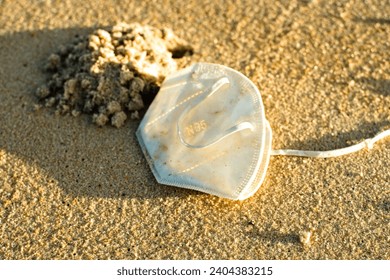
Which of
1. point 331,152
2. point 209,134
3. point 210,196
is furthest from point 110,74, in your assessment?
point 331,152

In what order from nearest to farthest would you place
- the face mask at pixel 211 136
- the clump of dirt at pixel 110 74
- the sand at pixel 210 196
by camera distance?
1. the sand at pixel 210 196
2. the face mask at pixel 211 136
3. the clump of dirt at pixel 110 74

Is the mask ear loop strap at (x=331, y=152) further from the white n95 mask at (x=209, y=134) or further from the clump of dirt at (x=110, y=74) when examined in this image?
the clump of dirt at (x=110, y=74)

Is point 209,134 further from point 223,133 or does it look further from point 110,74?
point 110,74

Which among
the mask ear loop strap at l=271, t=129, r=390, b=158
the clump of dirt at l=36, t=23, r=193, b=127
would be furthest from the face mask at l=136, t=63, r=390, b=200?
the clump of dirt at l=36, t=23, r=193, b=127

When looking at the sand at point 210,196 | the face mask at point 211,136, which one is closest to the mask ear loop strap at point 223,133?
the face mask at point 211,136

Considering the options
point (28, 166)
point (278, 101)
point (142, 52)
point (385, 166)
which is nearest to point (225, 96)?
point (278, 101)

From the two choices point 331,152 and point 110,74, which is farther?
point 110,74
